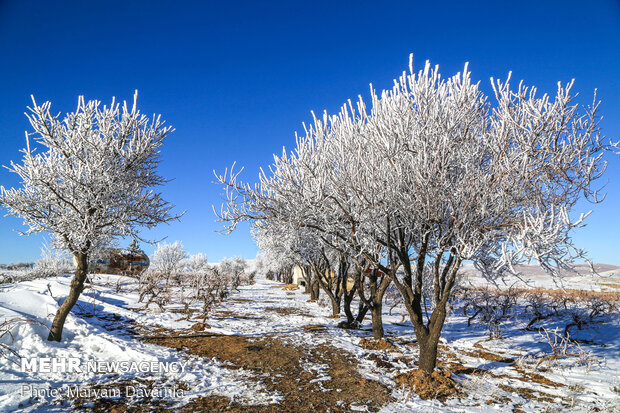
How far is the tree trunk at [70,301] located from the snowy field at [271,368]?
234 millimetres

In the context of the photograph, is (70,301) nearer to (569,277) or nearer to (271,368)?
(271,368)

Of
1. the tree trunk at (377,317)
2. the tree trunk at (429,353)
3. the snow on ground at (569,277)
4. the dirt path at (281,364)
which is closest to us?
the snow on ground at (569,277)

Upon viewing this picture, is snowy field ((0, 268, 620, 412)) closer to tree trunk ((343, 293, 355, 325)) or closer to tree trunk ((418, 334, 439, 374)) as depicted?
tree trunk ((418, 334, 439, 374))

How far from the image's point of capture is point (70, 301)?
23.1 feet

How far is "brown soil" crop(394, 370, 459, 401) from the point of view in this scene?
5258 mm

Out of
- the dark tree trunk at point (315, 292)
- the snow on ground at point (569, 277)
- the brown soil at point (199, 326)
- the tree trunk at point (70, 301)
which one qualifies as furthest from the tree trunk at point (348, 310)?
the dark tree trunk at point (315, 292)

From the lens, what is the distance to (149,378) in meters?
5.55

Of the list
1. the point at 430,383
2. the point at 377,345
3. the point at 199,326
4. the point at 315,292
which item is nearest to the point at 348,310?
the point at 377,345

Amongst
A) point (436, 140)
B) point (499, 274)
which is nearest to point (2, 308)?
point (436, 140)

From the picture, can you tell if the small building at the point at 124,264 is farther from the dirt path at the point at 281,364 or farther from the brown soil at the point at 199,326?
the dirt path at the point at 281,364

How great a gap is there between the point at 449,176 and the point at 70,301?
29.5 feet

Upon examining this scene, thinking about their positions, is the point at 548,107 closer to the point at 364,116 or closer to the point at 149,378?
the point at 364,116

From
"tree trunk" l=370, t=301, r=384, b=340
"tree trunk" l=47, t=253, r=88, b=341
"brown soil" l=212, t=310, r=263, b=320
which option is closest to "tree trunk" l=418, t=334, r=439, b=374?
Answer: "tree trunk" l=370, t=301, r=384, b=340

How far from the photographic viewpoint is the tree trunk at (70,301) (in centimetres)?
689
